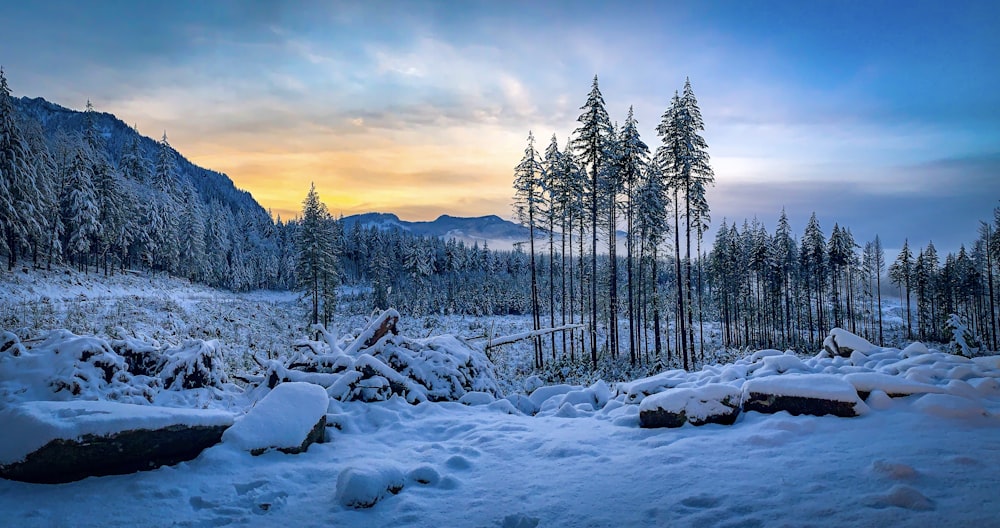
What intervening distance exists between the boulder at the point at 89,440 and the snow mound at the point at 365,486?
207 centimetres

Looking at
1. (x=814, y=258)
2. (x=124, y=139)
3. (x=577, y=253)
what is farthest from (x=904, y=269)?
(x=124, y=139)

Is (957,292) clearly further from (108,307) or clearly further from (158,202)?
(158,202)

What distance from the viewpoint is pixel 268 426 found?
5.56 meters

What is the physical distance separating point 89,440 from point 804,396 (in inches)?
325

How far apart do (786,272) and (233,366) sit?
53305 millimetres

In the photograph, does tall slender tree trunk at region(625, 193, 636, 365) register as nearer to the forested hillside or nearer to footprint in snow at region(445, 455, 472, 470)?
the forested hillside

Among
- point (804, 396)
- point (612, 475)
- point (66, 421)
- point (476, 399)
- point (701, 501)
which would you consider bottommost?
point (476, 399)

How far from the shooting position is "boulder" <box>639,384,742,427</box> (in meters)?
5.98

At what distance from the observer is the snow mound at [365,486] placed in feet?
13.5

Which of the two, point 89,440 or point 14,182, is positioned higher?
point 14,182

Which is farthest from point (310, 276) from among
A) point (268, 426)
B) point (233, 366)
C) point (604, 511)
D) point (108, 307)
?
point (604, 511)

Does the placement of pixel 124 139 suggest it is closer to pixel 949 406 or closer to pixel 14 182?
pixel 14 182

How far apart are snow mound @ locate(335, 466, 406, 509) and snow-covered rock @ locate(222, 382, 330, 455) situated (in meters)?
1.58

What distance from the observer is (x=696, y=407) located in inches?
239
